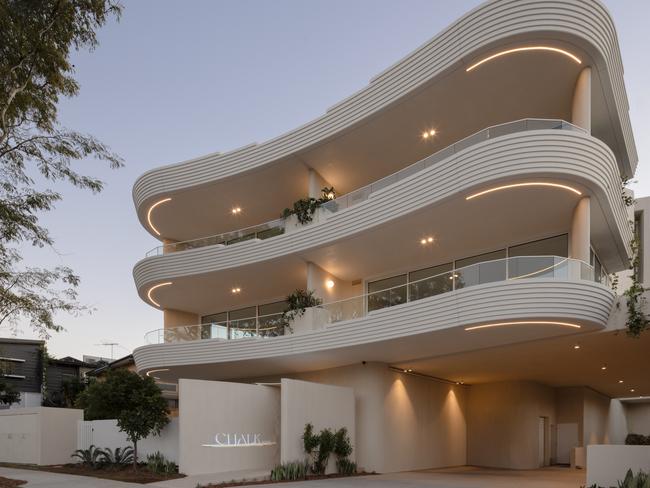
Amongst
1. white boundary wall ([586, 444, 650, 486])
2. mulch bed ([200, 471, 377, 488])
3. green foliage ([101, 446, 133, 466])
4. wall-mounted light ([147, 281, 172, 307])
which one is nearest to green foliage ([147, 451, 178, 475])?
green foliage ([101, 446, 133, 466])

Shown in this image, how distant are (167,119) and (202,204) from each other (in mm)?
8097

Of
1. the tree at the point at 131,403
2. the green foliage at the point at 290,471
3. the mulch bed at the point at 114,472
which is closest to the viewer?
the mulch bed at the point at 114,472

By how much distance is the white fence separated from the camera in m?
18.1

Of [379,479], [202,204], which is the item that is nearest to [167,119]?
[202,204]

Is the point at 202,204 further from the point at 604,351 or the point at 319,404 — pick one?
the point at 604,351

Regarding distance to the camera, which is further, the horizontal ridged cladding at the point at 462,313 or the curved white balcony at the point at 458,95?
the curved white balcony at the point at 458,95

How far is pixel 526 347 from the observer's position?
18094 millimetres

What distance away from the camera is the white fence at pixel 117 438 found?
18.1m

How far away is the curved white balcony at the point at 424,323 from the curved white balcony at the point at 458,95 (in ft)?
17.4

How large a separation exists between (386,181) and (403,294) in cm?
354

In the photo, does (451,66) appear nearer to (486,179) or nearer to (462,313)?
(486,179)

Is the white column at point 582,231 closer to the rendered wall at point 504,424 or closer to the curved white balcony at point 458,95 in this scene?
the curved white balcony at point 458,95

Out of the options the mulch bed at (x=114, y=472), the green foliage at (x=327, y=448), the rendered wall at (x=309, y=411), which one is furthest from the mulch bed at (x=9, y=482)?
the green foliage at (x=327, y=448)

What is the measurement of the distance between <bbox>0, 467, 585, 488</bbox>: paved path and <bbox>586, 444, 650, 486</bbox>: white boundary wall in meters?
3.12
